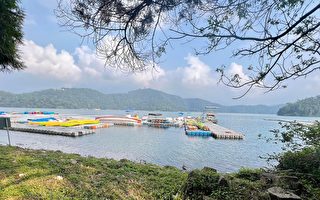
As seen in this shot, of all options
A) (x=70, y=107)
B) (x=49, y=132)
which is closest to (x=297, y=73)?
(x=49, y=132)

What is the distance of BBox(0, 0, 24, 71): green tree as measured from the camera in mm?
6949

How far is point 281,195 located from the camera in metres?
3.22

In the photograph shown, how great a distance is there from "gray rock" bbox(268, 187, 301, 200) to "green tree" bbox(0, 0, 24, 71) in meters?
7.60

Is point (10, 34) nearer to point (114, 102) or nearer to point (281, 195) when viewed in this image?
point (281, 195)

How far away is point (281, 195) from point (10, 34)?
8105 millimetres

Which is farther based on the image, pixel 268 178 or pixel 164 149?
pixel 164 149

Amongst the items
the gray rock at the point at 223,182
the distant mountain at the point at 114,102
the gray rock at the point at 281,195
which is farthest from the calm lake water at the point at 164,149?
the distant mountain at the point at 114,102

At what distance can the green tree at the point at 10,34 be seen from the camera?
695 cm

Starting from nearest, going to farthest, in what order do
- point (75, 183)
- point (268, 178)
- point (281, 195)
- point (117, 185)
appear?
1. point (281, 195)
2. point (268, 178)
3. point (75, 183)
4. point (117, 185)

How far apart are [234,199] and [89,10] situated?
3115mm

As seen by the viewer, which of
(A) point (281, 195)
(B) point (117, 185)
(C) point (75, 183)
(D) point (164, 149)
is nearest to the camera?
(A) point (281, 195)

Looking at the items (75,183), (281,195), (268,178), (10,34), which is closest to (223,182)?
(268,178)

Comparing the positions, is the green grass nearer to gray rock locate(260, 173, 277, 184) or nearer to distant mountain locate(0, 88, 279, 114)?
gray rock locate(260, 173, 277, 184)

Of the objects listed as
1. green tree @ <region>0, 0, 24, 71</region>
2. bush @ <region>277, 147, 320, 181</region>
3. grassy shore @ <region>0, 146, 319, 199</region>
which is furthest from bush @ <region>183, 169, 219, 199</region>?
green tree @ <region>0, 0, 24, 71</region>
